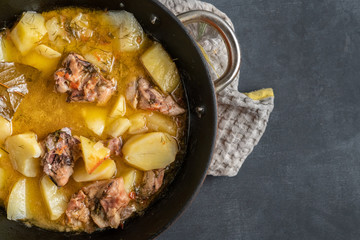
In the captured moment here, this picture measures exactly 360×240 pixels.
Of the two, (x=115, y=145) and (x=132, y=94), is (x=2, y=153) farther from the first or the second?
(x=132, y=94)

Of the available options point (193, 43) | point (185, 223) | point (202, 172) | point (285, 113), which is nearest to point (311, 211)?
point (285, 113)

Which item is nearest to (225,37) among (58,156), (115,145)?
(115,145)

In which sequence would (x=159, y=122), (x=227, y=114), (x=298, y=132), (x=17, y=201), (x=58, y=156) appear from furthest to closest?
(x=298, y=132)
(x=227, y=114)
(x=159, y=122)
(x=17, y=201)
(x=58, y=156)

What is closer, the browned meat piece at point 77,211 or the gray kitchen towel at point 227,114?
the browned meat piece at point 77,211

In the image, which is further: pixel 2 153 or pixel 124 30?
pixel 124 30

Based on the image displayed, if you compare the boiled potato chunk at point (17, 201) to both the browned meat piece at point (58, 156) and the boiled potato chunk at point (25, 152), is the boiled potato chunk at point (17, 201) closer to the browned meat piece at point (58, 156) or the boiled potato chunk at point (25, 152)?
the boiled potato chunk at point (25, 152)

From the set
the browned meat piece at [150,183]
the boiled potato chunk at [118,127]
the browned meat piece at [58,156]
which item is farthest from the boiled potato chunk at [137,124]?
the browned meat piece at [58,156]
